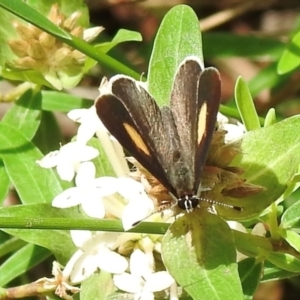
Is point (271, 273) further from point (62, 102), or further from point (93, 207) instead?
point (62, 102)

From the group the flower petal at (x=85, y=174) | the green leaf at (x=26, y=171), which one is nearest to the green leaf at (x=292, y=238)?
the flower petal at (x=85, y=174)

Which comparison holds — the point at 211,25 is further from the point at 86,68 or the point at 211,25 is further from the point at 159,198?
the point at 159,198

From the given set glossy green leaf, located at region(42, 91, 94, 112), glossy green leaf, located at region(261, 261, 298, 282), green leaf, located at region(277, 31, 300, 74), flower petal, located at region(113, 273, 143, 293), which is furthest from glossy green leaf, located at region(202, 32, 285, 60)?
flower petal, located at region(113, 273, 143, 293)

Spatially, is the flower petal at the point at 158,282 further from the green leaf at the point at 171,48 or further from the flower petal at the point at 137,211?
the green leaf at the point at 171,48

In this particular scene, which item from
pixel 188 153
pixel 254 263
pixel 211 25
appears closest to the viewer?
pixel 188 153

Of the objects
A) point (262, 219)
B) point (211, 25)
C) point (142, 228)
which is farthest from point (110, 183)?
point (211, 25)

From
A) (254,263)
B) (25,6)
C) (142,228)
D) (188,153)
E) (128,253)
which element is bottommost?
(254,263)

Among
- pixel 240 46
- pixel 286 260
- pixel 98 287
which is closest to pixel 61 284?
pixel 98 287
